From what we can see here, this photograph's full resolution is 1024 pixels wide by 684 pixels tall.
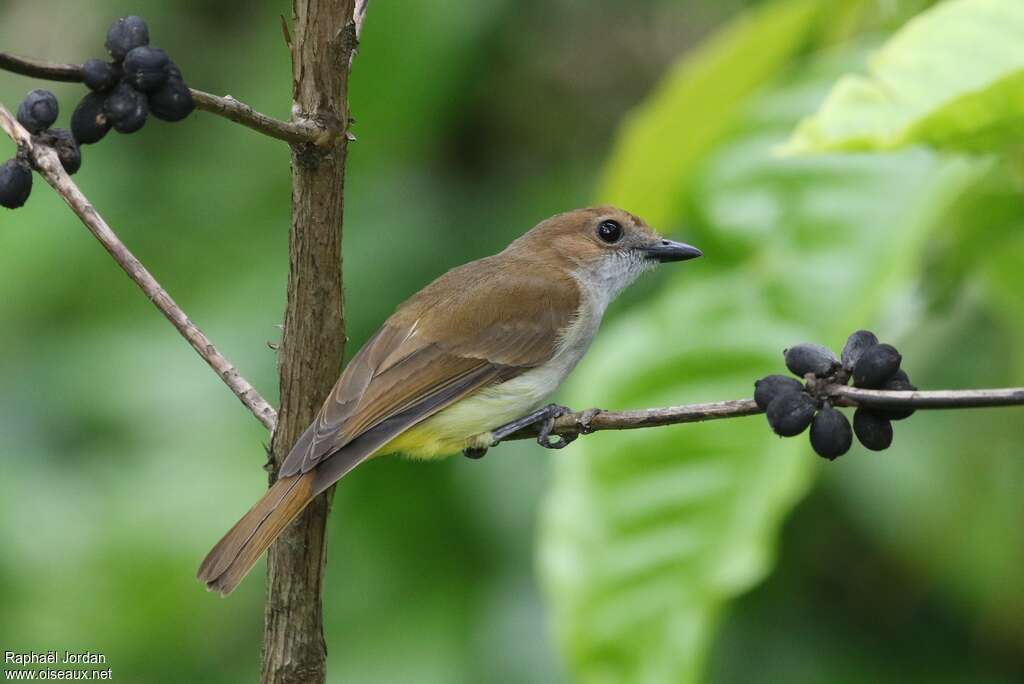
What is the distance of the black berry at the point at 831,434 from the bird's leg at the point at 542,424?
104cm

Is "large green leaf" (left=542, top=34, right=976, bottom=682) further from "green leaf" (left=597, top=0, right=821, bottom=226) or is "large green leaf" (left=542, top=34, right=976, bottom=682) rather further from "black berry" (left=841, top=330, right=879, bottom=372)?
"black berry" (left=841, top=330, right=879, bottom=372)

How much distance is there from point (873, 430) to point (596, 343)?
2287 mm

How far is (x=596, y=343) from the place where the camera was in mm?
4207

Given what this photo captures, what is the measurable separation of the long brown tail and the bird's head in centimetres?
187

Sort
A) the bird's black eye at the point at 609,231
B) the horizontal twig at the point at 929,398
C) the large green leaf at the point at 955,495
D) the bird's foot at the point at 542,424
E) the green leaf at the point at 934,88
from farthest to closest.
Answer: the bird's black eye at the point at 609,231 < the large green leaf at the point at 955,495 < the bird's foot at the point at 542,424 < the green leaf at the point at 934,88 < the horizontal twig at the point at 929,398

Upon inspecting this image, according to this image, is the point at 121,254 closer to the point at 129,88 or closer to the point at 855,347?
the point at 129,88

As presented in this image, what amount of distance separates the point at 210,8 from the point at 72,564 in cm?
238

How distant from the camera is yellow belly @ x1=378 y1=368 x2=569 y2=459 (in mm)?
3461

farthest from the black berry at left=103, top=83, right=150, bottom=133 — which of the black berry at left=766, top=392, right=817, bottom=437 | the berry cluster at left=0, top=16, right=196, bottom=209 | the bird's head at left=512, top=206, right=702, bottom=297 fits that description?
the bird's head at left=512, top=206, right=702, bottom=297

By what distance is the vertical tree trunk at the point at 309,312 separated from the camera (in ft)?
6.88

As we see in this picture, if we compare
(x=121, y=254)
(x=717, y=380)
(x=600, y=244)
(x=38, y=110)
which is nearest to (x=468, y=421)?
(x=717, y=380)

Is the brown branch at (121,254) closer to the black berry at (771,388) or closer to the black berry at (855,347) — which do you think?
the black berry at (771,388)

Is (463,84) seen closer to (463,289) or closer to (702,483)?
(463,289)

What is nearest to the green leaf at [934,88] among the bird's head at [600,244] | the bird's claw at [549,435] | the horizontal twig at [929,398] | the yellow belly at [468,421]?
the horizontal twig at [929,398]
